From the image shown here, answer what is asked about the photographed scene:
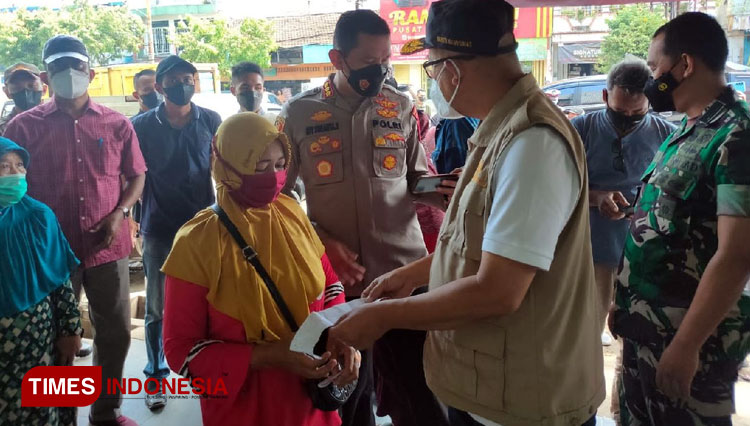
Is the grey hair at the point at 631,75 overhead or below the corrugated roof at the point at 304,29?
below

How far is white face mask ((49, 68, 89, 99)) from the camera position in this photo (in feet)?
9.92

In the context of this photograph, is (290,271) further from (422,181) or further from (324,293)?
(422,181)

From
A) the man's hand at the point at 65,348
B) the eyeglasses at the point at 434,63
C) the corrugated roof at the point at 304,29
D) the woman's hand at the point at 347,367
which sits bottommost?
the man's hand at the point at 65,348

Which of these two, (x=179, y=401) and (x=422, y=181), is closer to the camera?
(x=422, y=181)

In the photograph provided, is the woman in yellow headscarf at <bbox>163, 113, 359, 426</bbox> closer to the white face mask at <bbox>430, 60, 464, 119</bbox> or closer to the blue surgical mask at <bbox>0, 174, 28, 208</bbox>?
the white face mask at <bbox>430, 60, 464, 119</bbox>

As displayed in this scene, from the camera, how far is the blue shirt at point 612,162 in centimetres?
329

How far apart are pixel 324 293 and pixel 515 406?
89 cm

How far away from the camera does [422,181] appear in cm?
238

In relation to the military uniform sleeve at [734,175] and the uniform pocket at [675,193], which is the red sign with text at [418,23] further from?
the military uniform sleeve at [734,175]

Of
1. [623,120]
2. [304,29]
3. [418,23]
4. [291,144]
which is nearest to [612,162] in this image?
[623,120]

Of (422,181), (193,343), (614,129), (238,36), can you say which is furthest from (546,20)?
(193,343)

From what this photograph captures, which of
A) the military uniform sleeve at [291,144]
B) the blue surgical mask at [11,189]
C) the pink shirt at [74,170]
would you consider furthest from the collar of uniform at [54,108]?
the military uniform sleeve at [291,144]

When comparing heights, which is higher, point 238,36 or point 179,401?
point 238,36

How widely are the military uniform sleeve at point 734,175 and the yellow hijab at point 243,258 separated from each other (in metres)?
1.23
